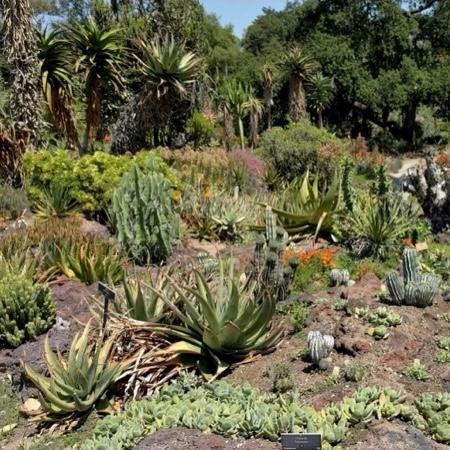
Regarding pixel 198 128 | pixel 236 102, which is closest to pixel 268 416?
pixel 198 128

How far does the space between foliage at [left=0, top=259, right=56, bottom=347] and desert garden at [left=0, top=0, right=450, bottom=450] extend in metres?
0.02

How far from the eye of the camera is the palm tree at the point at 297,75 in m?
29.2

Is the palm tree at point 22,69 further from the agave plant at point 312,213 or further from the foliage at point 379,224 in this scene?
the foliage at point 379,224

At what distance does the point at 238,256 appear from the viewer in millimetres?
9320

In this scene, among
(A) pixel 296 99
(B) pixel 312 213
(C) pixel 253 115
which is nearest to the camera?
(B) pixel 312 213

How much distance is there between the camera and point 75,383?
5.34 m

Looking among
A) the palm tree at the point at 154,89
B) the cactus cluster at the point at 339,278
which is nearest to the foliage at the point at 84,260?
the cactus cluster at the point at 339,278

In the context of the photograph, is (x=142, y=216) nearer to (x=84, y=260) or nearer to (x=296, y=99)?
(x=84, y=260)

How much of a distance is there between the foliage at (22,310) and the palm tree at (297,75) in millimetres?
23560

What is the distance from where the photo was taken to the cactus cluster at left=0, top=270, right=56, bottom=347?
672 centimetres

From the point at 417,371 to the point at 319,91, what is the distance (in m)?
25.9

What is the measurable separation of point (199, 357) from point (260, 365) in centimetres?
58

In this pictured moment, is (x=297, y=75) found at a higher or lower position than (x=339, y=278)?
higher

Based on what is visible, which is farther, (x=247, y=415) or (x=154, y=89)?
(x=154, y=89)
